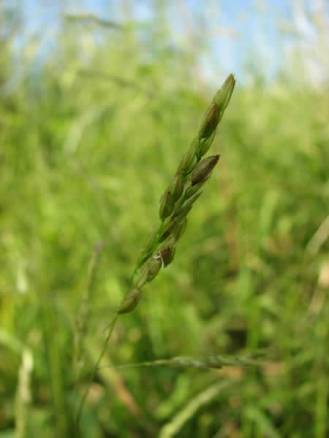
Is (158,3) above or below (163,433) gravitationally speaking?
above

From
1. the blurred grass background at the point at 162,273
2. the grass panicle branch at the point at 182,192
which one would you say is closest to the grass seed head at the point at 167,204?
the grass panicle branch at the point at 182,192

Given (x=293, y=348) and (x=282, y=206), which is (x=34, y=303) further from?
(x=282, y=206)

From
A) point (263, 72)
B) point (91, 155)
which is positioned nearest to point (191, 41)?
point (91, 155)

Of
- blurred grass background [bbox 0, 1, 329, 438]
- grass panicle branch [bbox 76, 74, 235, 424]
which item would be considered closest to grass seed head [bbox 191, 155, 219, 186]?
grass panicle branch [bbox 76, 74, 235, 424]

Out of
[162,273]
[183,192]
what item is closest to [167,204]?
[183,192]

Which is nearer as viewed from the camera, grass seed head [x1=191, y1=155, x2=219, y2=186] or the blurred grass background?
grass seed head [x1=191, y1=155, x2=219, y2=186]

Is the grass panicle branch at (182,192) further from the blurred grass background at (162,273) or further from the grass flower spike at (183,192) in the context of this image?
the blurred grass background at (162,273)

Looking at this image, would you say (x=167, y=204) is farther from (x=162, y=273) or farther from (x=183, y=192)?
(x=162, y=273)

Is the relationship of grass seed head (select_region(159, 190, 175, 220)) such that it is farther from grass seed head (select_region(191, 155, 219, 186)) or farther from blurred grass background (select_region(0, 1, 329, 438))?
blurred grass background (select_region(0, 1, 329, 438))
